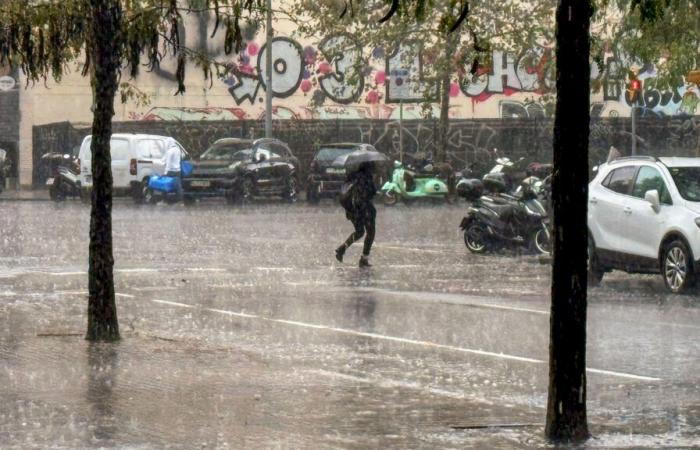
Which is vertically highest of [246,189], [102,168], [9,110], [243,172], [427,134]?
[9,110]

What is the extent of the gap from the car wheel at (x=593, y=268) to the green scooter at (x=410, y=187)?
76.1ft

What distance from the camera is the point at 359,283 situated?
2003cm

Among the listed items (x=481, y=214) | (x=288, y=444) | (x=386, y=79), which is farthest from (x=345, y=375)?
(x=386, y=79)

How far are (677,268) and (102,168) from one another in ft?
25.5

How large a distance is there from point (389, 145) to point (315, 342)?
38787mm

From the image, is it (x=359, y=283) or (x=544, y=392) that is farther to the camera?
(x=359, y=283)

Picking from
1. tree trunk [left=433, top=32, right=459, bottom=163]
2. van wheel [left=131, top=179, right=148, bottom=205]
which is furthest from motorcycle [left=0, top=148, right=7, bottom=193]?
tree trunk [left=433, top=32, right=459, bottom=163]

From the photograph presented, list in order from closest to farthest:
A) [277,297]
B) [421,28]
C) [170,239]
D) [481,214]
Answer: [277,297]
[481,214]
[170,239]
[421,28]

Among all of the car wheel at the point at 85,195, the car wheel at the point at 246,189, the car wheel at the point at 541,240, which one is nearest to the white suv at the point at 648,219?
the car wheel at the point at 541,240

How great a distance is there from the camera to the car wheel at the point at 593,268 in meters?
20.4

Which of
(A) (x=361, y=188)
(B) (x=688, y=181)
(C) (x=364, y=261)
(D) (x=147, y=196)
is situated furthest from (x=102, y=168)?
(D) (x=147, y=196)

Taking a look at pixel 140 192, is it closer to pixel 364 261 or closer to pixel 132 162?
pixel 132 162

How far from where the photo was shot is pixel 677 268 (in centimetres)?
1889

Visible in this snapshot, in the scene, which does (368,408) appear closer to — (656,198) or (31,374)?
(31,374)
